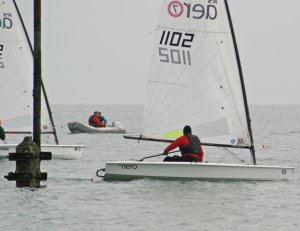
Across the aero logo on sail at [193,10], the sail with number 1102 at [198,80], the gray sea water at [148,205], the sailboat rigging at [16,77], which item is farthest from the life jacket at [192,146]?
the sailboat rigging at [16,77]

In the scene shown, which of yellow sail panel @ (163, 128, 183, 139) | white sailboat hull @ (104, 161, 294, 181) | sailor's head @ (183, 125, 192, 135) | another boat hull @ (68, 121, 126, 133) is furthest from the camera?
another boat hull @ (68, 121, 126, 133)

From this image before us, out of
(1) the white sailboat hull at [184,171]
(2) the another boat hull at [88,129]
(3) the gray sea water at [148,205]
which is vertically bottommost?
(3) the gray sea water at [148,205]

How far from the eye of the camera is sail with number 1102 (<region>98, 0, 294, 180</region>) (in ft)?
90.6

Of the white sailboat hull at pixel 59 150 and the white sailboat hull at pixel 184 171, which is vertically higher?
the white sailboat hull at pixel 59 150

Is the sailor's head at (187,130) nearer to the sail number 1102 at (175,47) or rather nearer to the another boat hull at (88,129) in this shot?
the sail number 1102 at (175,47)

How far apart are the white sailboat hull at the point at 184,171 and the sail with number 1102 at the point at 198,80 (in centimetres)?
93

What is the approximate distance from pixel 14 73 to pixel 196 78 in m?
10.8

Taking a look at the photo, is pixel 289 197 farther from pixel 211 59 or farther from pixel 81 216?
pixel 81 216

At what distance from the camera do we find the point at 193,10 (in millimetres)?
27797

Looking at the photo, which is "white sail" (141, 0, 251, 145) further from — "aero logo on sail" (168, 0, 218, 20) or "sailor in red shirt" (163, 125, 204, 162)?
"sailor in red shirt" (163, 125, 204, 162)

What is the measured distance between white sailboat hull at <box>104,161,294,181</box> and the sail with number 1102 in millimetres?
931

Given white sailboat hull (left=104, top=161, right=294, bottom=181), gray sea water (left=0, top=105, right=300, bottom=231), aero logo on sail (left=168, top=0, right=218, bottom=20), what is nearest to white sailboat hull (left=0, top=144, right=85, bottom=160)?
gray sea water (left=0, top=105, right=300, bottom=231)

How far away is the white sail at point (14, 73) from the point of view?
36.4 meters

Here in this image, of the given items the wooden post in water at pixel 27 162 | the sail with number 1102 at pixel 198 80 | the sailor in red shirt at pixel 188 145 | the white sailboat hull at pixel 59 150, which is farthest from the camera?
the white sailboat hull at pixel 59 150
